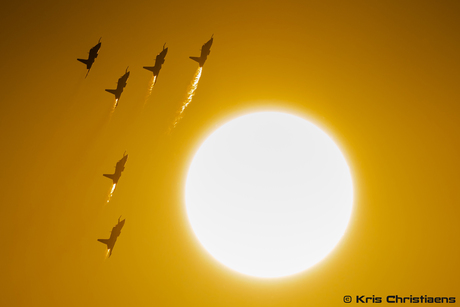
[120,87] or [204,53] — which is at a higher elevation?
[204,53]

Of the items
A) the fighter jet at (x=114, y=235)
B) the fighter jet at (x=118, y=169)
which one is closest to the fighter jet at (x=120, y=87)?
the fighter jet at (x=118, y=169)

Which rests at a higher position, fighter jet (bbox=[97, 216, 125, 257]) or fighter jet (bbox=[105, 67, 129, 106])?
fighter jet (bbox=[105, 67, 129, 106])

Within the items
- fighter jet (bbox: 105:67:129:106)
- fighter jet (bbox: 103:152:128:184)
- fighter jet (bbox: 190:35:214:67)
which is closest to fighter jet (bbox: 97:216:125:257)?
fighter jet (bbox: 103:152:128:184)

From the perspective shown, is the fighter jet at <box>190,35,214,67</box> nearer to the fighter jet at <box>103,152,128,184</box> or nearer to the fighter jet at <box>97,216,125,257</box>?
the fighter jet at <box>103,152,128,184</box>

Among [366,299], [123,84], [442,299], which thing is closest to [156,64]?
[123,84]

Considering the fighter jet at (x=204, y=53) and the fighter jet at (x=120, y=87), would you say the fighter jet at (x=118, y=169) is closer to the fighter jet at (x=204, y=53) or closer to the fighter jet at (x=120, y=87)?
the fighter jet at (x=120, y=87)

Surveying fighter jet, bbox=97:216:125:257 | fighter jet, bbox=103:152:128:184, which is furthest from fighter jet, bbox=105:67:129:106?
fighter jet, bbox=97:216:125:257

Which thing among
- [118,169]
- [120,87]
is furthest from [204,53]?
[118,169]

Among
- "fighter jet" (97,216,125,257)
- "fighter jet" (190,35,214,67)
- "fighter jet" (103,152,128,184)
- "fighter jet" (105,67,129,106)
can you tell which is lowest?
"fighter jet" (97,216,125,257)

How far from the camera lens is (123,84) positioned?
67938 millimetres

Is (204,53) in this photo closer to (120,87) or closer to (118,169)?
(120,87)

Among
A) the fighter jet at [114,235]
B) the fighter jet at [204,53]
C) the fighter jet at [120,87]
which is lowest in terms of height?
the fighter jet at [114,235]

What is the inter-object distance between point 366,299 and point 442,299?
14321mm

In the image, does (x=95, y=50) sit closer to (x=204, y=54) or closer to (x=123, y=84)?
(x=123, y=84)
